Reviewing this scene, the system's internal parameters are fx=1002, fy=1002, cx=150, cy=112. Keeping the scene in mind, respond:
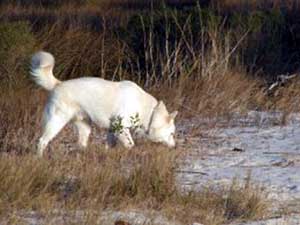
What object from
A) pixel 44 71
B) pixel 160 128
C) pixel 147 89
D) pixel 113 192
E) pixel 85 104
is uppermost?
pixel 44 71

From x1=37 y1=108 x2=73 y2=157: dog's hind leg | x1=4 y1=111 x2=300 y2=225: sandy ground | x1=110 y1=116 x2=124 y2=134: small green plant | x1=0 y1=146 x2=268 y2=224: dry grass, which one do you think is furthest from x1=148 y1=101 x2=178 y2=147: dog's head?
x1=0 y1=146 x2=268 y2=224: dry grass

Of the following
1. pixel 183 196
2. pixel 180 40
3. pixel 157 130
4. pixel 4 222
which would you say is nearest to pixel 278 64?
pixel 180 40

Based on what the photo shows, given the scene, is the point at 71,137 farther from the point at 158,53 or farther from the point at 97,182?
the point at 158,53

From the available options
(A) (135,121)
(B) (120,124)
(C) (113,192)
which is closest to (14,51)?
(A) (135,121)

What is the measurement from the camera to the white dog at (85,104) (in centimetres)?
992

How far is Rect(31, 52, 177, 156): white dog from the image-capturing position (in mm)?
9922

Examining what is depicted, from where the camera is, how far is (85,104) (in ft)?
32.8

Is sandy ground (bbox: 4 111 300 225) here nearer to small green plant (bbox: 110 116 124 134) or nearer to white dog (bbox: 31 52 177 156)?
white dog (bbox: 31 52 177 156)

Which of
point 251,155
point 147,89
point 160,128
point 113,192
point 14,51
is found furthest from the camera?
point 14,51

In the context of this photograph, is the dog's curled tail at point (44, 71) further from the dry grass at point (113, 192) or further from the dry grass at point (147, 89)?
the dry grass at point (113, 192)

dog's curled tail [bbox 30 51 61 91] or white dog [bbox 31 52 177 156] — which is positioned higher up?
dog's curled tail [bbox 30 51 61 91]

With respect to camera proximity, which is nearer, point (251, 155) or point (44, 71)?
point (44, 71)

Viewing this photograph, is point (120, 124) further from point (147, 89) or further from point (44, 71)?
point (147, 89)

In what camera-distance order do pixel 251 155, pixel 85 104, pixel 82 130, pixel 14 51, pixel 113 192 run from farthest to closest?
1. pixel 14 51
2. pixel 82 130
3. pixel 251 155
4. pixel 85 104
5. pixel 113 192
